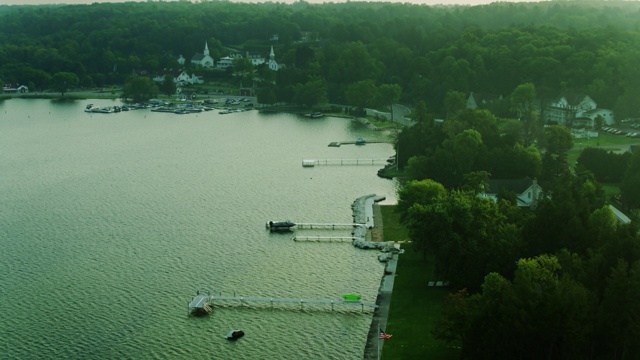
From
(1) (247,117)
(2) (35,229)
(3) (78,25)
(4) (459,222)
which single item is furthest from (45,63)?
(4) (459,222)

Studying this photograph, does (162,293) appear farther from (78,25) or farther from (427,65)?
(78,25)

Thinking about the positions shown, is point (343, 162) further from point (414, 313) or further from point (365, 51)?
point (365, 51)

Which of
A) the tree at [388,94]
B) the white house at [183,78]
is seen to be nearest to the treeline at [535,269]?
the tree at [388,94]

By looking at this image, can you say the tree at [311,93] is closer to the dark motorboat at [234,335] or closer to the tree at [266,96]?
the tree at [266,96]

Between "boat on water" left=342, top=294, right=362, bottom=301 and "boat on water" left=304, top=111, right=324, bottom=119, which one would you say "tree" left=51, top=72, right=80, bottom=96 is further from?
"boat on water" left=342, top=294, right=362, bottom=301

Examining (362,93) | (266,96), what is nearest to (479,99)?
(362,93)

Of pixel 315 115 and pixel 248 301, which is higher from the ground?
pixel 248 301
